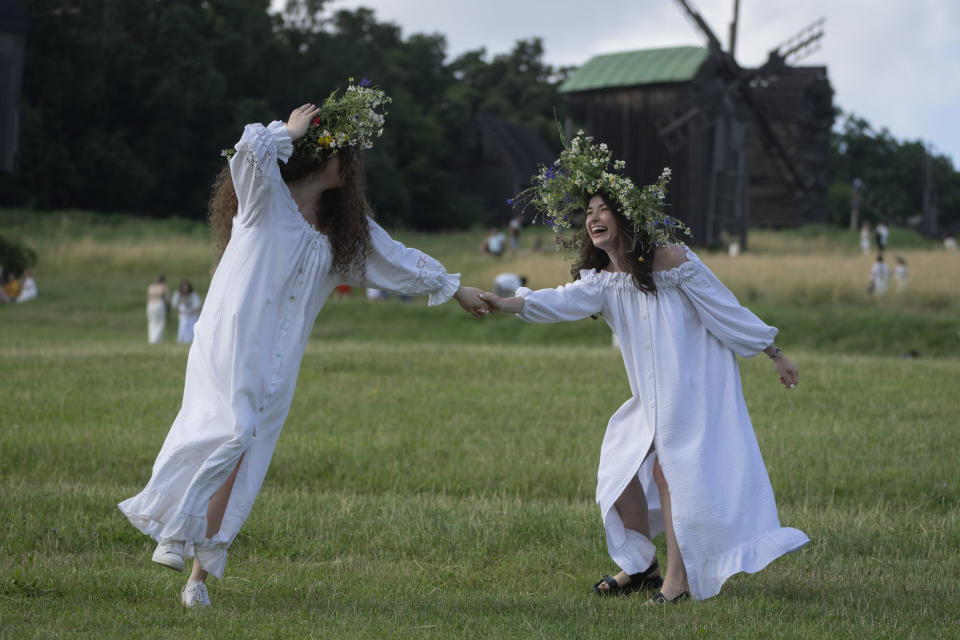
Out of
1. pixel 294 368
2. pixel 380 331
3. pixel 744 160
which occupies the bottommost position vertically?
pixel 380 331

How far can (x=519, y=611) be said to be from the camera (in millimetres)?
5035

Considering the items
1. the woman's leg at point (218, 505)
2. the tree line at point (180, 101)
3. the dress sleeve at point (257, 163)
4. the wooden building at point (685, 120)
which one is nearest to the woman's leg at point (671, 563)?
the woman's leg at point (218, 505)

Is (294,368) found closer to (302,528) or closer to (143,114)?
(302,528)

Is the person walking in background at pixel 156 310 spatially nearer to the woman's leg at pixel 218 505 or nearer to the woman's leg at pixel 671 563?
the woman's leg at pixel 218 505

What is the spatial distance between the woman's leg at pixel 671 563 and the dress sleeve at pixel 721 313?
74 centimetres

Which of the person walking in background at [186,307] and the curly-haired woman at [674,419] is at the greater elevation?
the curly-haired woman at [674,419]

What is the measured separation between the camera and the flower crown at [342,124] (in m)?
5.15

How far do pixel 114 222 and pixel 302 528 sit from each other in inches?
1564

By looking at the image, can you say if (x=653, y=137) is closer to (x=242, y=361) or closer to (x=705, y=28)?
(x=705, y=28)

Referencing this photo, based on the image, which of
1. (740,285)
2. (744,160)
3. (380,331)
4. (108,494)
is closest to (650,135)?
(744,160)

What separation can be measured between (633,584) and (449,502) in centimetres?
254

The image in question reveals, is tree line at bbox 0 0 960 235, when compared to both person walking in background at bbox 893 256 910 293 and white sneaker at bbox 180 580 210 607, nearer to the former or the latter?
person walking in background at bbox 893 256 910 293

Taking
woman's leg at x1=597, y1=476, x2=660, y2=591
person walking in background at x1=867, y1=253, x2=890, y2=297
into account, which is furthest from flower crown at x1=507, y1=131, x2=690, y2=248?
person walking in background at x1=867, y1=253, x2=890, y2=297

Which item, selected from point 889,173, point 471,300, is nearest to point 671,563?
point 471,300
